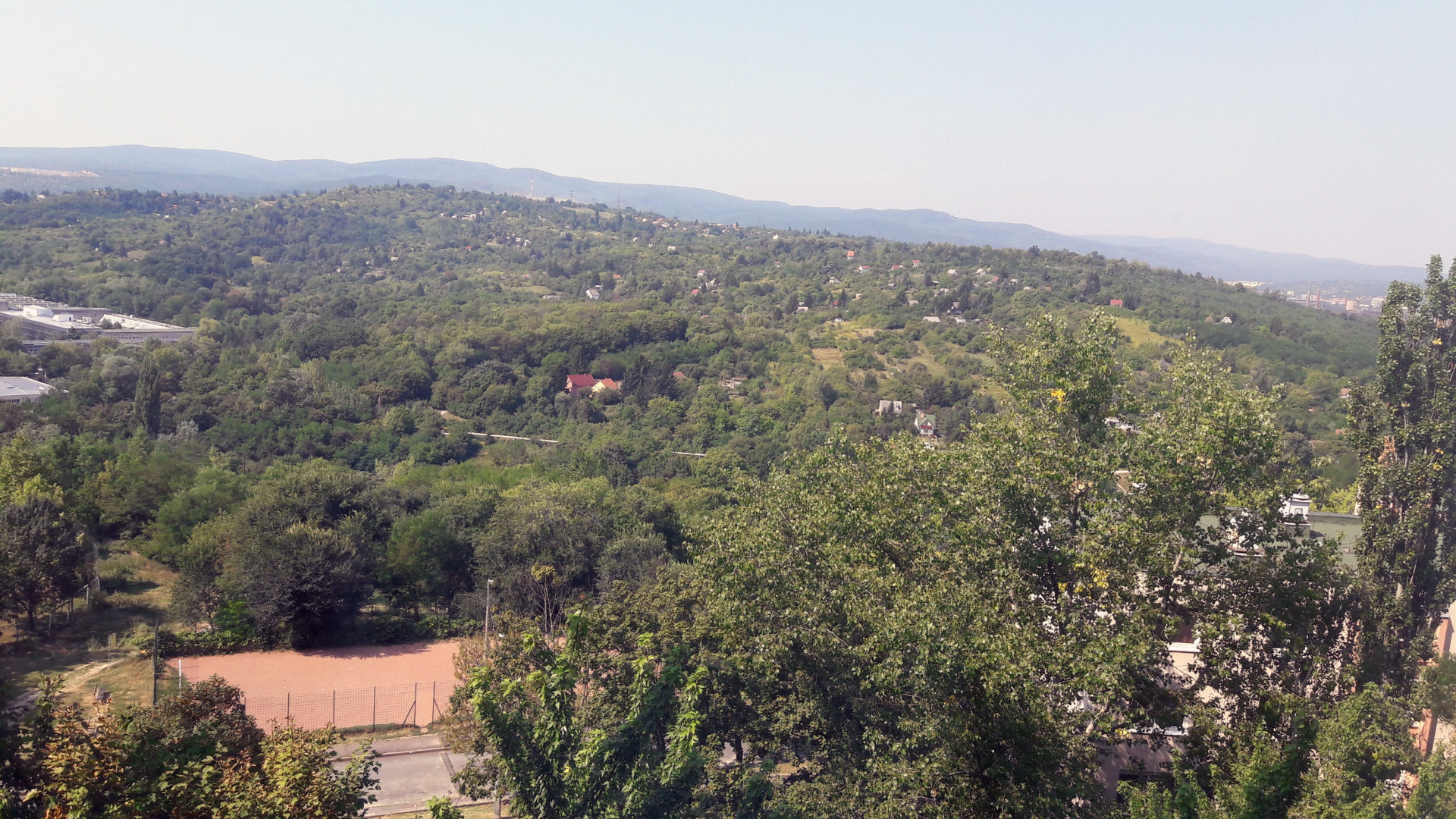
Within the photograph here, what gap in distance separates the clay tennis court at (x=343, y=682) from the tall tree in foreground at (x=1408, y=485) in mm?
13735

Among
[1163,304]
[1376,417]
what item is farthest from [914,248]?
[1376,417]

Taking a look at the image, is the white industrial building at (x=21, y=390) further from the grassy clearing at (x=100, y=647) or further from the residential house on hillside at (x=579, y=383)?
the residential house on hillside at (x=579, y=383)

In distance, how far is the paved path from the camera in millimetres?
12578

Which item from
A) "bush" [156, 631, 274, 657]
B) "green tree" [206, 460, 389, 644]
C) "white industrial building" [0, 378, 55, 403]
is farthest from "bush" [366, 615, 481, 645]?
"white industrial building" [0, 378, 55, 403]

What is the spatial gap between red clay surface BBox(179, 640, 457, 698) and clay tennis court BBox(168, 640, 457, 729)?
0.01 m

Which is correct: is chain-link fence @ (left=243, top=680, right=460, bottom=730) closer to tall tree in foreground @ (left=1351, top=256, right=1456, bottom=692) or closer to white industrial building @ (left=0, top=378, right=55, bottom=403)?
tall tree in foreground @ (left=1351, top=256, right=1456, bottom=692)

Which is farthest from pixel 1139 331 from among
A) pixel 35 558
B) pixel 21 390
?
pixel 21 390

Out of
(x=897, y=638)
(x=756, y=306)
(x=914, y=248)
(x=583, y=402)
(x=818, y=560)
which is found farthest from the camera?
(x=914, y=248)

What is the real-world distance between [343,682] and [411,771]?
13.3ft

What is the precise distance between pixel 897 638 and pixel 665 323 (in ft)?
202

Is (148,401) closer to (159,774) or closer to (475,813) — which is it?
(475,813)

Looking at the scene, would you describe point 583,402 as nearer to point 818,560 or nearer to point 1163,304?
point 818,560

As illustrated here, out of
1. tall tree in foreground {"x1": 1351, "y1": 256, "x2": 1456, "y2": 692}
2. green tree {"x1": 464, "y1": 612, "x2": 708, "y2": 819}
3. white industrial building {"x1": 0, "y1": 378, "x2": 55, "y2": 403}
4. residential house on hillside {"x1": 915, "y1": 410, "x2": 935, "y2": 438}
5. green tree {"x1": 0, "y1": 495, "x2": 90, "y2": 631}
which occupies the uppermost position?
tall tree in foreground {"x1": 1351, "y1": 256, "x2": 1456, "y2": 692}

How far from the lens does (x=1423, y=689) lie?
866cm
